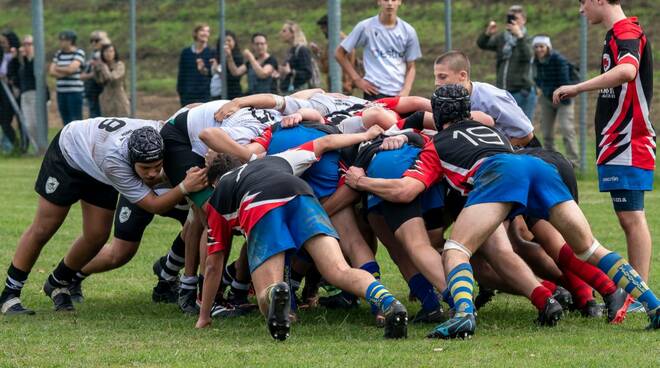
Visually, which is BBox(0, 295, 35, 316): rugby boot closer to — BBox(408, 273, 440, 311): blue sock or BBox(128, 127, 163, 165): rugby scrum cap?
BBox(128, 127, 163, 165): rugby scrum cap

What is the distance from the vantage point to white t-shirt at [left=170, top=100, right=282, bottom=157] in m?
8.32

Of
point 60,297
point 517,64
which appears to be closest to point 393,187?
point 60,297

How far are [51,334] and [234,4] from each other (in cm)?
1598

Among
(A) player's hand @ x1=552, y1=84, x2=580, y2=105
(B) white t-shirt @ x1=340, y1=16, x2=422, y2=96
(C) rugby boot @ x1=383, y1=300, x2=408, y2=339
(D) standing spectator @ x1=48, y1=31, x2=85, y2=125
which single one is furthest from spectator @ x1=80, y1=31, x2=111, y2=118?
(C) rugby boot @ x1=383, y1=300, x2=408, y2=339

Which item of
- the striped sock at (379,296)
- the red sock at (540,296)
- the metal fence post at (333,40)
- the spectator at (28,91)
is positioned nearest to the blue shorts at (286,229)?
the striped sock at (379,296)

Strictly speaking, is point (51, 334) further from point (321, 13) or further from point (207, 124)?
point (321, 13)

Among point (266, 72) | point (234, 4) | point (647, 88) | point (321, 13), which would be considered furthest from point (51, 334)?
point (321, 13)

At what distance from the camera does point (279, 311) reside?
6887 mm

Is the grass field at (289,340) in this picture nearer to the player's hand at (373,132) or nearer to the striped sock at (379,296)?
the striped sock at (379,296)

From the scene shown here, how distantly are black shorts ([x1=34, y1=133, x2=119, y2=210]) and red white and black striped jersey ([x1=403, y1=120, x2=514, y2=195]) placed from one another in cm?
233

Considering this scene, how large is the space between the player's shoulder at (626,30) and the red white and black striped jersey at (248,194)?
7.76ft

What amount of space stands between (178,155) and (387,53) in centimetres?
464

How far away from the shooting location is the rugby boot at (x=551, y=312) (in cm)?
729

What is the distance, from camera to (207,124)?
859 centimetres
